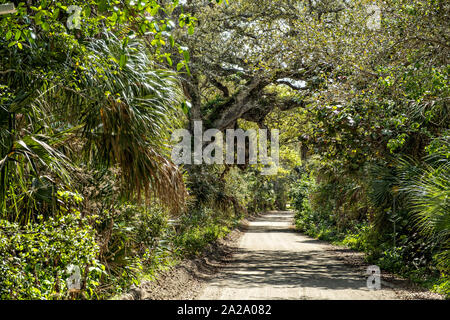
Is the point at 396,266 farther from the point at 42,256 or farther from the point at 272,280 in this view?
the point at 42,256

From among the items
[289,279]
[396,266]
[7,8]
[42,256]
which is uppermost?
[7,8]

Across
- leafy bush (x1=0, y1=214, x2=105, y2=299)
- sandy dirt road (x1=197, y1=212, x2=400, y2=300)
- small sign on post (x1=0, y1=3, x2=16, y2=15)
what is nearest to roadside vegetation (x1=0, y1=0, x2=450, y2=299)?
leafy bush (x1=0, y1=214, x2=105, y2=299)

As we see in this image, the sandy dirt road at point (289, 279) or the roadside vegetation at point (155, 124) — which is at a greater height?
the roadside vegetation at point (155, 124)

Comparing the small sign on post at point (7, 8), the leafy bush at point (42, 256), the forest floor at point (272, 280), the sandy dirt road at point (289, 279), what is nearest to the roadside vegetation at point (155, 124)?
the leafy bush at point (42, 256)

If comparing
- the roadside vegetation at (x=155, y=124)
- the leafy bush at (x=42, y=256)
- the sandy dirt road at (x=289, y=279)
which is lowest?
the sandy dirt road at (x=289, y=279)

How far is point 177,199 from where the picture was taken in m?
7.71

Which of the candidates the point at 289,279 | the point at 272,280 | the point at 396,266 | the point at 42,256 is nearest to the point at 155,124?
the point at 42,256

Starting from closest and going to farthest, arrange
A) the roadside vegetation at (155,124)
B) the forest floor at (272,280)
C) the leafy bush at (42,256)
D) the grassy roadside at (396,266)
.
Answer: the leafy bush at (42,256) → the roadside vegetation at (155,124) → the forest floor at (272,280) → the grassy roadside at (396,266)

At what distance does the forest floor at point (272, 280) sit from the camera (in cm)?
867

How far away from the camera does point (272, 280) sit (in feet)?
35.0

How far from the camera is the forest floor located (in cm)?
867

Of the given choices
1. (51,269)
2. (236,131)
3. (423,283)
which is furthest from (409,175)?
(236,131)

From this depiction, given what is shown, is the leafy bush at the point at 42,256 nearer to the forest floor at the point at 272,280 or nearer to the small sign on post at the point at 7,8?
the forest floor at the point at 272,280

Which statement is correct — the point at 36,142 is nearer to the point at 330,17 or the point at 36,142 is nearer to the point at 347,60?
the point at 347,60
